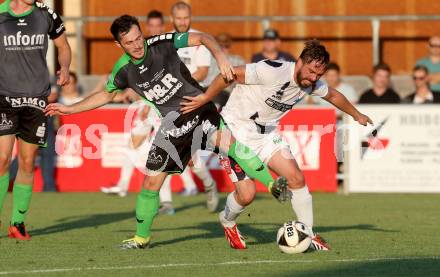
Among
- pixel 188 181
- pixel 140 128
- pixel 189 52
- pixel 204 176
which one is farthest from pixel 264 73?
pixel 188 181

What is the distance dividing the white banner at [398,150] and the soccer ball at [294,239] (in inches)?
267

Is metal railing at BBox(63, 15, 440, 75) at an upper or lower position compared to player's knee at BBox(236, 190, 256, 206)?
upper

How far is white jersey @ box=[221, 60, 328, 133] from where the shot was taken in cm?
1039

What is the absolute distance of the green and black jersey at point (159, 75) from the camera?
10414mm

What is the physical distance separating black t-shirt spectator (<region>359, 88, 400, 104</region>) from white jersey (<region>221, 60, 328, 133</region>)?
265 inches

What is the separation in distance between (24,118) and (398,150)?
23.7 ft

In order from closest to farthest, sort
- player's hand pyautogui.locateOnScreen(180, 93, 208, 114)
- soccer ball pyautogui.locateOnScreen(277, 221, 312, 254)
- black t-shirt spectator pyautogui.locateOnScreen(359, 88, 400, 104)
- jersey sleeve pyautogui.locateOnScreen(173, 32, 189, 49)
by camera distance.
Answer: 1. soccer ball pyautogui.locateOnScreen(277, 221, 312, 254)
2. player's hand pyautogui.locateOnScreen(180, 93, 208, 114)
3. jersey sleeve pyautogui.locateOnScreen(173, 32, 189, 49)
4. black t-shirt spectator pyautogui.locateOnScreen(359, 88, 400, 104)

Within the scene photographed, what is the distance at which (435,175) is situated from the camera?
669 inches

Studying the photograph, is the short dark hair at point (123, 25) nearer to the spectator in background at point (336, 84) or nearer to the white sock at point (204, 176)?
the white sock at point (204, 176)

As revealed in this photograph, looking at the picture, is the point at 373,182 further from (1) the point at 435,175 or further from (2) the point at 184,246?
(2) the point at 184,246

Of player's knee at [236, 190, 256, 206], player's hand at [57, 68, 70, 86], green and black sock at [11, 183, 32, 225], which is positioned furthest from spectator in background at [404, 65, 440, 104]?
green and black sock at [11, 183, 32, 225]

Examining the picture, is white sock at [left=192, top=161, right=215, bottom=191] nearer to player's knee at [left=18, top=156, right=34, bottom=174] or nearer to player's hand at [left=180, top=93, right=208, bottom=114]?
player's knee at [left=18, top=156, right=34, bottom=174]

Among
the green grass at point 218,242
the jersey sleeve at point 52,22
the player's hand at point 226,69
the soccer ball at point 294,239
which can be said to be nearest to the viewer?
the green grass at point 218,242

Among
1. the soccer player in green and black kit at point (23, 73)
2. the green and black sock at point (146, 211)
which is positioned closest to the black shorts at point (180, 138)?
the green and black sock at point (146, 211)
